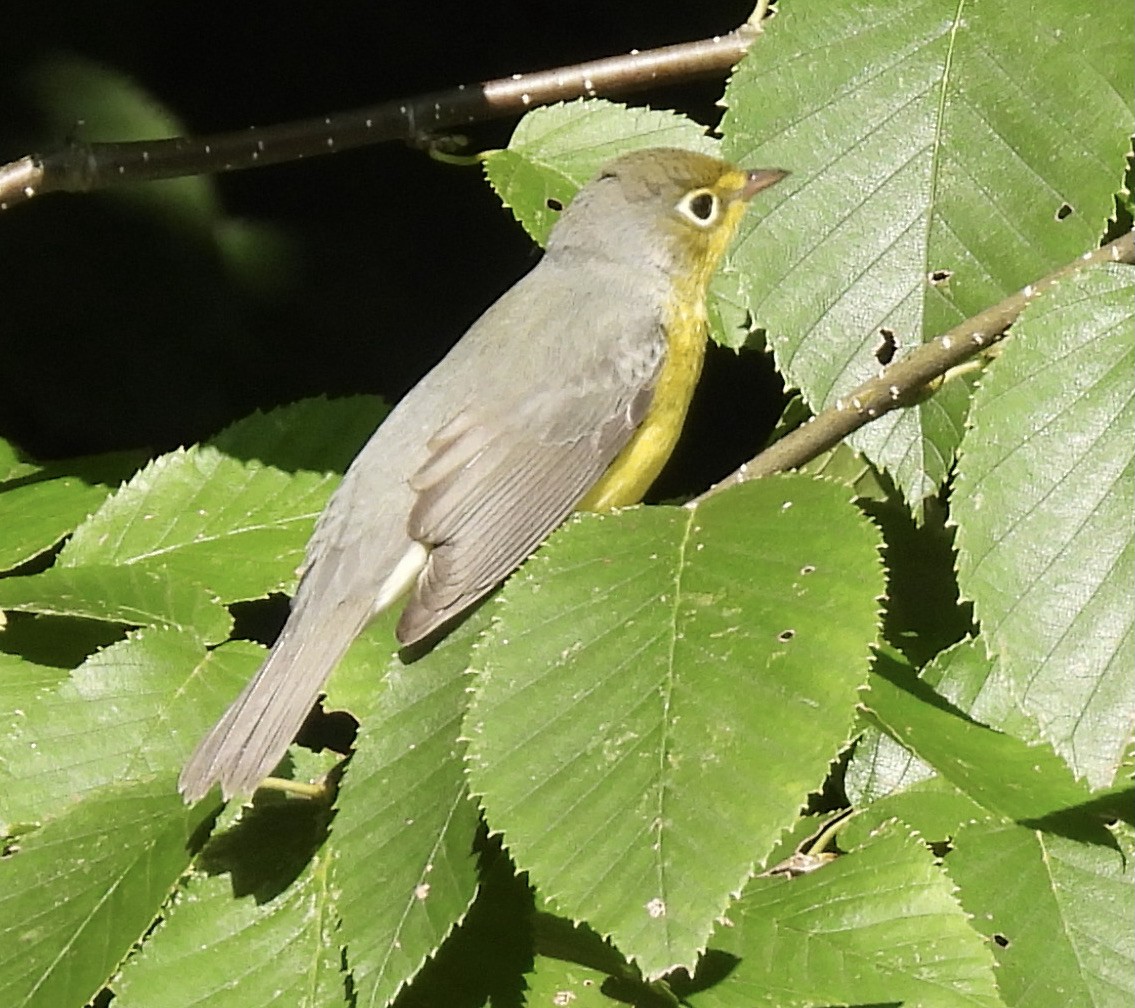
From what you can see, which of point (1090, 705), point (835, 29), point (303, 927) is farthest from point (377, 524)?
point (1090, 705)

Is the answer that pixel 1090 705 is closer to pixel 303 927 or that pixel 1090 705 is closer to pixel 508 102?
pixel 303 927

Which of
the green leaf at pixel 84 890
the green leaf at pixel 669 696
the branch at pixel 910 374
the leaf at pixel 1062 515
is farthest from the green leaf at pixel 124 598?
the leaf at pixel 1062 515

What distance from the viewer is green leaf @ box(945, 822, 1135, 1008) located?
1497mm

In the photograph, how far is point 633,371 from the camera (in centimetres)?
227

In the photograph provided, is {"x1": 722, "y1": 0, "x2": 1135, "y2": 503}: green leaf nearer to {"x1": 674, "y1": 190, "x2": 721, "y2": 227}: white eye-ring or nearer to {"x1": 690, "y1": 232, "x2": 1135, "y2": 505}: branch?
{"x1": 690, "y1": 232, "x2": 1135, "y2": 505}: branch

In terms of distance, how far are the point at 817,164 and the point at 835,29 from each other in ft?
0.58

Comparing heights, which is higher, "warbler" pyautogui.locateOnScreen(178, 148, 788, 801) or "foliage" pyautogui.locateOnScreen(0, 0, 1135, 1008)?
"warbler" pyautogui.locateOnScreen(178, 148, 788, 801)

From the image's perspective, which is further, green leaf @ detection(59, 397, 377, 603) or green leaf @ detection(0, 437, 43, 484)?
green leaf @ detection(0, 437, 43, 484)

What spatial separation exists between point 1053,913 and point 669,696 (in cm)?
60

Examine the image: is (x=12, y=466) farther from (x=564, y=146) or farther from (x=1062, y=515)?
(x=1062, y=515)

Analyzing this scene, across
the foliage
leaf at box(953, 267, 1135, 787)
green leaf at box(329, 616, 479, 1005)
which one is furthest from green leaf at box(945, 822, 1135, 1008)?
green leaf at box(329, 616, 479, 1005)

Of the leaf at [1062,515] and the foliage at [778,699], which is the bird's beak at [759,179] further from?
the leaf at [1062,515]

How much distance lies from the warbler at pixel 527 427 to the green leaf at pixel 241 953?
175 mm

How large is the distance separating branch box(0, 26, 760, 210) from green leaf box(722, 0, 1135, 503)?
459mm
